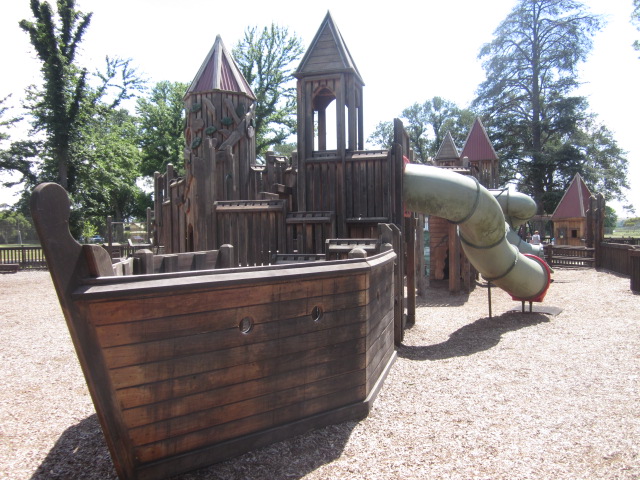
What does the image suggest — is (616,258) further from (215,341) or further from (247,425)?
(215,341)

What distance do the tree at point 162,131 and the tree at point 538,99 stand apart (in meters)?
26.8

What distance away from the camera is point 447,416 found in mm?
4598

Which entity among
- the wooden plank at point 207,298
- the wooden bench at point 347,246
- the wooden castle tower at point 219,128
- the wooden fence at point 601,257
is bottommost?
the wooden fence at point 601,257

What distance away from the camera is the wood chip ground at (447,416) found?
356cm

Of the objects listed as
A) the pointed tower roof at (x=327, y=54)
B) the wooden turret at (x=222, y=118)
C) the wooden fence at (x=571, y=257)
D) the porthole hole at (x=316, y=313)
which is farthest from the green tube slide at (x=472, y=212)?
the wooden fence at (x=571, y=257)

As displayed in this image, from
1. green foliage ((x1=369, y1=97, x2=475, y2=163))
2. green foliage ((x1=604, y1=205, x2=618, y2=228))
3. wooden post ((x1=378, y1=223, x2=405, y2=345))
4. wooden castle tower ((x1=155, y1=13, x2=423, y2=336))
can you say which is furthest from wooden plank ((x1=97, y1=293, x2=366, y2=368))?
green foliage ((x1=604, y1=205, x2=618, y2=228))

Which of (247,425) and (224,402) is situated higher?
(224,402)

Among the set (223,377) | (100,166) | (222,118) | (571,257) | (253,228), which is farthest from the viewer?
(100,166)

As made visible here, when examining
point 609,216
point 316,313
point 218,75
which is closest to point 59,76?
point 218,75

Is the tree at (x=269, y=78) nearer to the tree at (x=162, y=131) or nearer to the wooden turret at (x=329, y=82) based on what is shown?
the tree at (x=162, y=131)

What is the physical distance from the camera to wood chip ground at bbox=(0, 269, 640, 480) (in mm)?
3557

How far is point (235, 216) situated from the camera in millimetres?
9078

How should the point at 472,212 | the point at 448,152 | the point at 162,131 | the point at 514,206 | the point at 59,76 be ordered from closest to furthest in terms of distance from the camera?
the point at 472,212 < the point at 514,206 < the point at 448,152 < the point at 59,76 < the point at 162,131

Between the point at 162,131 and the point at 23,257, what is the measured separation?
1712 centimetres
